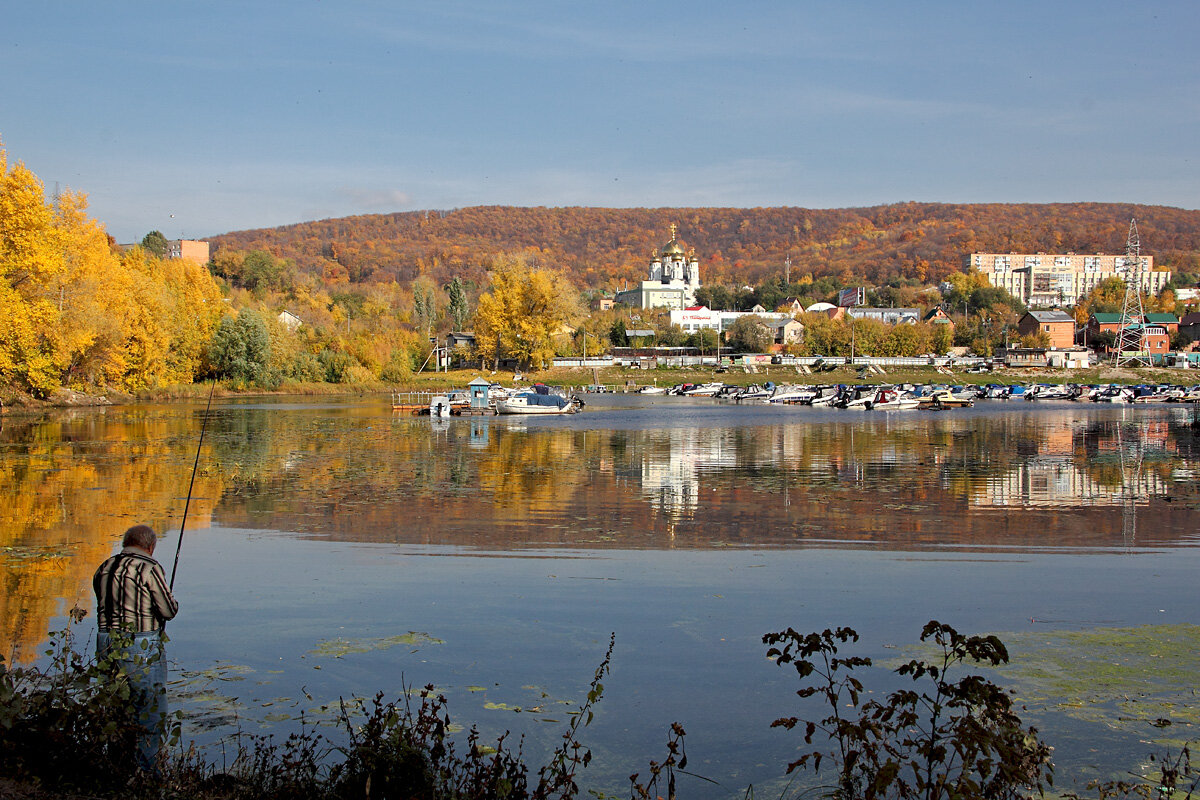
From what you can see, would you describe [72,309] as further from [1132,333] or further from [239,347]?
[1132,333]

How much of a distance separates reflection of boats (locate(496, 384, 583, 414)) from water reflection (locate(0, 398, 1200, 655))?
15.2 meters

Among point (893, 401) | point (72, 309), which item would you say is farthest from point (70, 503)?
point (893, 401)

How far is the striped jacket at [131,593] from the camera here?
6.51 metres

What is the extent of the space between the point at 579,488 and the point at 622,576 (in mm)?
10331

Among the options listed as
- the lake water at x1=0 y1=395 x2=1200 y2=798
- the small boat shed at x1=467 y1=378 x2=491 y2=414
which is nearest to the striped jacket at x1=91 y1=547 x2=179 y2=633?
the lake water at x1=0 y1=395 x2=1200 y2=798

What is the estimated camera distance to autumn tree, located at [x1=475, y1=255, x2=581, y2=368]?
104m

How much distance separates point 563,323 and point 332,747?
99.3m

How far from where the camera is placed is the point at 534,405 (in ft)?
201

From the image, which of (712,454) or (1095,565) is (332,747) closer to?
(1095,565)

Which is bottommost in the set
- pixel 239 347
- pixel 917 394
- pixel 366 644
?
pixel 366 644

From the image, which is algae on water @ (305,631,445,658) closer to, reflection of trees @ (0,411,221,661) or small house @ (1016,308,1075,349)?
reflection of trees @ (0,411,221,661)

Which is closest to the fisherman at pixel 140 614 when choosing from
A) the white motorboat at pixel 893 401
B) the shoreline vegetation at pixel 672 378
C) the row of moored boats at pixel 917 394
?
the white motorboat at pixel 893 401

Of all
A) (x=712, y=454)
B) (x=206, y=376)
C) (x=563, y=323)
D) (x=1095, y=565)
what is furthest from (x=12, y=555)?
(x=563, y=323)

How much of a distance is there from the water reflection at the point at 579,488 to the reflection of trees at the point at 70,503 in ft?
0.19
